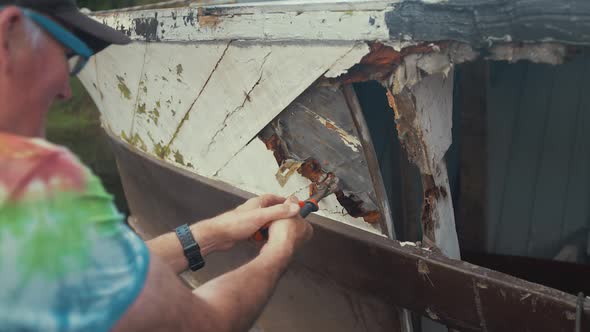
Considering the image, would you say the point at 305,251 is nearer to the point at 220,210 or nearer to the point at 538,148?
the point at 220,210

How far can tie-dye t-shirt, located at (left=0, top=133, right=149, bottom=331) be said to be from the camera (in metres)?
0.73

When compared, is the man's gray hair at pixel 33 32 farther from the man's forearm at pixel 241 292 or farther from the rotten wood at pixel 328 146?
the rotten wood at pixel 328 146

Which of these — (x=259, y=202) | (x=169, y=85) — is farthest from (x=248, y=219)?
(x=169, y=85)

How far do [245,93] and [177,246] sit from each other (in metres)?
0.64

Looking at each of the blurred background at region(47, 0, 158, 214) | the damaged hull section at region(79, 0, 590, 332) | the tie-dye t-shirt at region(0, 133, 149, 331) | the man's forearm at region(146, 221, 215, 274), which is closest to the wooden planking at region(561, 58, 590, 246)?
the damaged hull section at region(79, 0, 590, 332)

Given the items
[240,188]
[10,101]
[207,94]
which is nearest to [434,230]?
[240,188]

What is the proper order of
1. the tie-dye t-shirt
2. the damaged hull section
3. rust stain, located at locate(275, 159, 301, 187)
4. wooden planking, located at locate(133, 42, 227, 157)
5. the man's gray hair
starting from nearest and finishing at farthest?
the tie-dye t-shirt → the man's gray hair → the damaged hull section → rust stain, located at locate(275, 159, 301, 187) → wooden planking, located at locate(133, 42, 227, 157)

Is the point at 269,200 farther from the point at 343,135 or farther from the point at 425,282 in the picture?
the point at 425,282

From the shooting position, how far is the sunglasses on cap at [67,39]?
88cm

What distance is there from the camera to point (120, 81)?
273cm

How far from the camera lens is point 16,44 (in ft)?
2.75

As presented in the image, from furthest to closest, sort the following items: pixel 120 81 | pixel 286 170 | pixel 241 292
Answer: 1. pixel 120 81
2. pixel 286 170
3. pixel 241 292

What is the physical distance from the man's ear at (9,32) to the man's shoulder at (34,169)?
127 millimetres

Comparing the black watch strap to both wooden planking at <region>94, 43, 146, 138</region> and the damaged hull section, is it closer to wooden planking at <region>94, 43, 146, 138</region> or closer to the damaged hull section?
the damaged hull section
